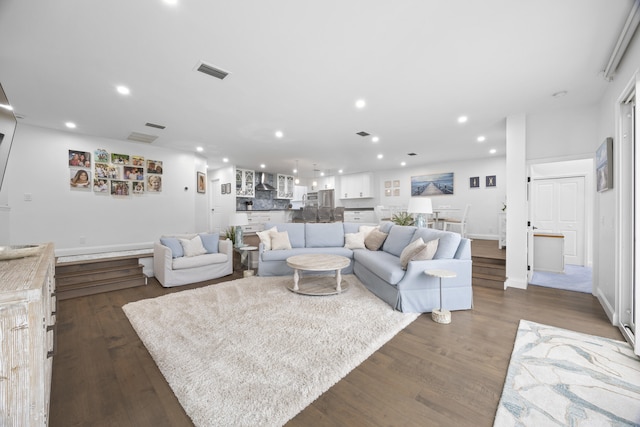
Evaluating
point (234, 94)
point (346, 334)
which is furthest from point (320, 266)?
point (234, 94)

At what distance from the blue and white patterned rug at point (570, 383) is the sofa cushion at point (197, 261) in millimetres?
4031

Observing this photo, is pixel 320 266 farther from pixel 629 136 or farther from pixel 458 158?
pixel 458 158

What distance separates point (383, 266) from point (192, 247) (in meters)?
3.16

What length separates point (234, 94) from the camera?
10.8 ft

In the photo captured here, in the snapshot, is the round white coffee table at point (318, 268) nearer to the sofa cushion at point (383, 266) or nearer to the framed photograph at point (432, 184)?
the sofa cushion at point (383, 266)

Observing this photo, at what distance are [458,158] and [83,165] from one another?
9.00m

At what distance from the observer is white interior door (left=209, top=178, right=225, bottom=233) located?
29.3ft

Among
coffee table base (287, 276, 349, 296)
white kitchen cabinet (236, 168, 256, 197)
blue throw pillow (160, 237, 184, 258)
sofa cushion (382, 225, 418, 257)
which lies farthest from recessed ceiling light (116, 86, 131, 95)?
white kitchen cabinet (236, 168, 256, 197)

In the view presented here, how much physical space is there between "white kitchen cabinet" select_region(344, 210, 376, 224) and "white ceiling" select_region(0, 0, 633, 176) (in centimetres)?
515

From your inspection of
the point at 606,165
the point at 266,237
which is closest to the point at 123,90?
the point at 266,237

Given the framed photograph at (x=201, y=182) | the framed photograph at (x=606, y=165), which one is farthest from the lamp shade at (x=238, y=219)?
the framed photograph at (x=606, y=165)

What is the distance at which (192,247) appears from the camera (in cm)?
432

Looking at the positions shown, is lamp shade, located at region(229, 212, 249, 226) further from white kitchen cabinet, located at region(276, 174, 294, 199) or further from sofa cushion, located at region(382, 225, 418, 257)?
white kitchen cabinet, located at region(276, 174, 294, 199)

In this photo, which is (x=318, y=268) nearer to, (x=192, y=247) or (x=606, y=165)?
(x=192, y=247)
